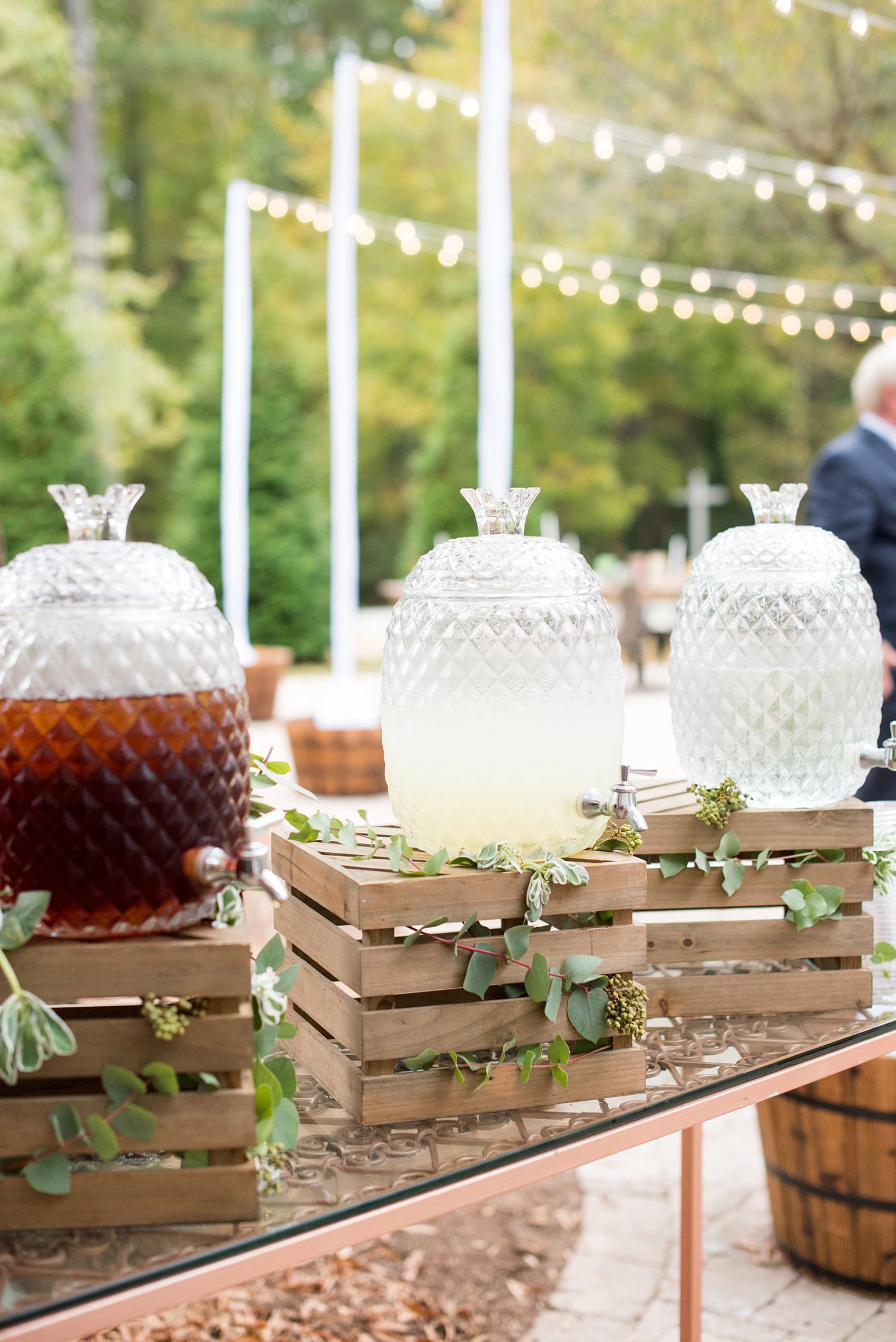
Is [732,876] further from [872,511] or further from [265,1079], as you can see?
[872,511]

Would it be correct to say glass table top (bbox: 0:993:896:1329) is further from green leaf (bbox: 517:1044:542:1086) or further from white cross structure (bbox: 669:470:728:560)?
white cross structure (bbox: 669:470:728:560)

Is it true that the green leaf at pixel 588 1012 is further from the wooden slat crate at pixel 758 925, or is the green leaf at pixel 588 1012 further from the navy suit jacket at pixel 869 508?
the navy suit jacket at pixel 869 508

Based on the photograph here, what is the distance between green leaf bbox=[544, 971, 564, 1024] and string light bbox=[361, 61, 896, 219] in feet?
18.1

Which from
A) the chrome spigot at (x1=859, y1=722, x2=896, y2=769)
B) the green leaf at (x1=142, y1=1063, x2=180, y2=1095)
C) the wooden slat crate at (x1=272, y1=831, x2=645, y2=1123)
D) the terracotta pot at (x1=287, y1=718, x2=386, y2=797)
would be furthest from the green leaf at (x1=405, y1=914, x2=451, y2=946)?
the terracotta pot at (x1=287, y1=718, x2=386, y2=797)

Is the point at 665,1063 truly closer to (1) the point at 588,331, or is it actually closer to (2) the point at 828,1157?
(2) the point at 828,1157

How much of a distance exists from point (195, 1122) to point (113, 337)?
1328 centimetres

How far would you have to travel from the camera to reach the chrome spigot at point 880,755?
137 cm

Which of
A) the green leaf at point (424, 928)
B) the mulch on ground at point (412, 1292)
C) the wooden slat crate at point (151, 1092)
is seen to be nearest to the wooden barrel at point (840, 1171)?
the mulch on ground at point (412, 1292)

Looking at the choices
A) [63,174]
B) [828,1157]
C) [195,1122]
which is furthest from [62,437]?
[195,1122]

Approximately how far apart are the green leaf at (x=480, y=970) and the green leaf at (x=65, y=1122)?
33 cm

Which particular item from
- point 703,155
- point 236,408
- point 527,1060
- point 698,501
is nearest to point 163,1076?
point 527,1060

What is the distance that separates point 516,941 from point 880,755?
0.47m

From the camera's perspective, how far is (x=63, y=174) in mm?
14719

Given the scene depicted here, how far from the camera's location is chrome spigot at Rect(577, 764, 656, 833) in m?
1.17
